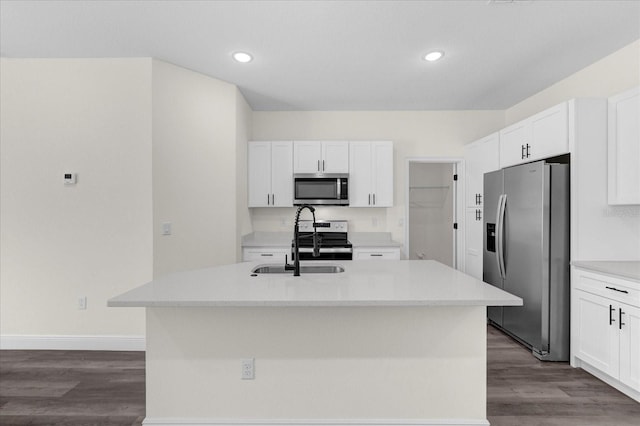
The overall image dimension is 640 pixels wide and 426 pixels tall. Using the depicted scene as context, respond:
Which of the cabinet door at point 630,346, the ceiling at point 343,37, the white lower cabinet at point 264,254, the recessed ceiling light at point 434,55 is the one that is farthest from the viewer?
the white lower cabinet at point 264,254

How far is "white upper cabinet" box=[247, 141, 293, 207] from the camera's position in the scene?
448 centimetres

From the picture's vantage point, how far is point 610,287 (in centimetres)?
250

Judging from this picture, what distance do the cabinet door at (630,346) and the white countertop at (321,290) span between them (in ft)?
4.17

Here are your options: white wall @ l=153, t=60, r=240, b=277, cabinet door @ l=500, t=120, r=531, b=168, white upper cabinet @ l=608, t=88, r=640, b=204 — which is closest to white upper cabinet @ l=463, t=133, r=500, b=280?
cabinet door @ l=500, t=120, r=531, b=168

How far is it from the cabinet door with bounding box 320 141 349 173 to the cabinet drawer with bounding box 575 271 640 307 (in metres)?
2.65

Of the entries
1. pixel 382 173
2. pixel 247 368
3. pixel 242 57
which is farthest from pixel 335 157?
pixel 247 368

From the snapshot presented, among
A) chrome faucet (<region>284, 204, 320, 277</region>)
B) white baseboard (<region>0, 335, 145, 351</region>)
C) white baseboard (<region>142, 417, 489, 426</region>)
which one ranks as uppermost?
chrome faucet (<region>284, 204, 320, 277</region>)

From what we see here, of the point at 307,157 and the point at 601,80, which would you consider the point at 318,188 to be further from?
the point at 601,80

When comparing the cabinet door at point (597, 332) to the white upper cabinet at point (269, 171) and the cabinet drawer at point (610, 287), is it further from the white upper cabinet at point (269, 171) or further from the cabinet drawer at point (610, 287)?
the white upper cabinet at point (269, 171)

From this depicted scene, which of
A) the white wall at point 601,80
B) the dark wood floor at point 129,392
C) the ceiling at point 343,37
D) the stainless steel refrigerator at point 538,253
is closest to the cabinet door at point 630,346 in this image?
the dark wood floor at point 129,392

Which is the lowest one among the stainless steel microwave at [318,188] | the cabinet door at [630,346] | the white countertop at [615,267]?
the cabinet door at [630,346]

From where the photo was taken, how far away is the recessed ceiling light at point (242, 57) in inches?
122

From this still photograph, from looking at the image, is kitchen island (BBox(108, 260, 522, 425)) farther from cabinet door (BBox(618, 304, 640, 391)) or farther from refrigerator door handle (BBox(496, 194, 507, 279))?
refrigerator door handle (BBox(496, 194, 507, 279))

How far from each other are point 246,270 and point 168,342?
2.04 feet
